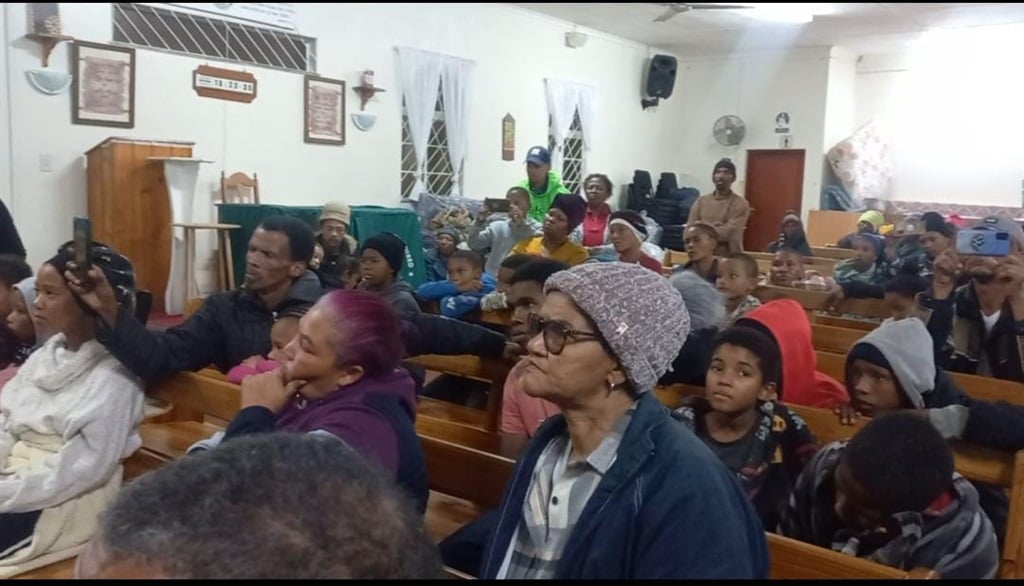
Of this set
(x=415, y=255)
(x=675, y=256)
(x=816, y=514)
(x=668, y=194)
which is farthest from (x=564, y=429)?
(x=668, y=194)

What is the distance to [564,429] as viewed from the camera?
1.63 m

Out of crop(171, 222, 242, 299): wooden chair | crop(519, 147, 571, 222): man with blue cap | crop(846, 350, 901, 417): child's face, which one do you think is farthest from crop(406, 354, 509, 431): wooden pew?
crop(171, 222, 242, 299): wooden chair

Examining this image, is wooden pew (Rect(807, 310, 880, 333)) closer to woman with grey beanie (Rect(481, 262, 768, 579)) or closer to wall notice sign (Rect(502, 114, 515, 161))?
woman with grey beanie (Rect(481, 262, 768, 579))

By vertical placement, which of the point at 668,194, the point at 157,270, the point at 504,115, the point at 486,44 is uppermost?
the point at 486,44

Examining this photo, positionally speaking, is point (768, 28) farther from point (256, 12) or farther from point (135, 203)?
point (135, 203)

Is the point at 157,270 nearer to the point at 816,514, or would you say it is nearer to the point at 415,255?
the point at 415,255

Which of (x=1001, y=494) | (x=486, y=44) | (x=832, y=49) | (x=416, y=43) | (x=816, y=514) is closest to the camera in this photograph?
(x=816, y=514)

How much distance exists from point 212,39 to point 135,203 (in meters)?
1.64

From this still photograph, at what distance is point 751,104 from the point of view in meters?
12.6

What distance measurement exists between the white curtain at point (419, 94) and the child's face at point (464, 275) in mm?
5033

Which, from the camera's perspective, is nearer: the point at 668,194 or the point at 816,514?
the point at 816,514

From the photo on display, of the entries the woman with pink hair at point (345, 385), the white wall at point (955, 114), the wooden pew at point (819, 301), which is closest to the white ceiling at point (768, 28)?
the white wall at point (955, 114)

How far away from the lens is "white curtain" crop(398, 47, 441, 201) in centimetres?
924

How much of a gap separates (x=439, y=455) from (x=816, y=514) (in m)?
0.86
